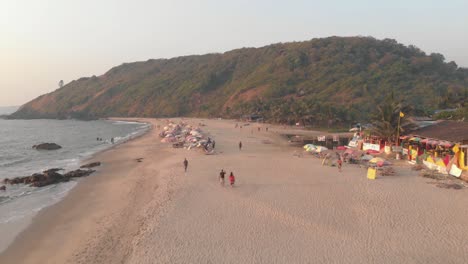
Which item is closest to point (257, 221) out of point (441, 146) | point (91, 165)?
point (441, 146)

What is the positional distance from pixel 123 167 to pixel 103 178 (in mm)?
4122

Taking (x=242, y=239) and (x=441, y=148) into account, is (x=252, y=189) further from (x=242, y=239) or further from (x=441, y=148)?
(x=441, y=148)

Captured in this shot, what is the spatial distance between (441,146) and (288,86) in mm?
70645

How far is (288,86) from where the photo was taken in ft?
308

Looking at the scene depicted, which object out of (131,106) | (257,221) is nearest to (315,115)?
(257,221)

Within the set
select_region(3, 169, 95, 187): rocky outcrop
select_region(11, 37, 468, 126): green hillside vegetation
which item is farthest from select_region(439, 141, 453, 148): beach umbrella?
select_region(3, 169, 95, 187): rocky outcrop

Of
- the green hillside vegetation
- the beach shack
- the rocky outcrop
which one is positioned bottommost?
the rocky outcrop

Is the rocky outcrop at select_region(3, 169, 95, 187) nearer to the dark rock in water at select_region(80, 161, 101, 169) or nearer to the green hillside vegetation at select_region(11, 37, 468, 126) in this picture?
the dark rock in water at select_region(80, 161, 101, 169)

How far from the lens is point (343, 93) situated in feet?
265

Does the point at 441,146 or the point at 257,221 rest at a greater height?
the point at 441,146

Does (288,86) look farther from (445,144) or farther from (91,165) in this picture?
(445,144)

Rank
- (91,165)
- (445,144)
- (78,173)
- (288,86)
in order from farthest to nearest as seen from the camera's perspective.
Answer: (288,86) → (91,165) → (78,173) → (445,144)

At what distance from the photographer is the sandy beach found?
11578 mm

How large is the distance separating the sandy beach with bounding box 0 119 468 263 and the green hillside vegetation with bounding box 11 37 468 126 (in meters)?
32.9
